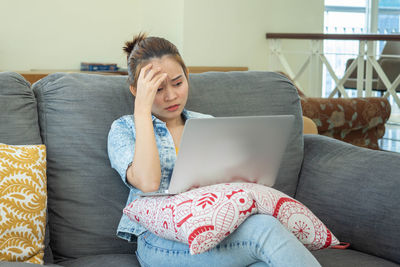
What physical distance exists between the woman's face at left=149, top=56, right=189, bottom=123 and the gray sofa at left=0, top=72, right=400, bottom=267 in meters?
0.15

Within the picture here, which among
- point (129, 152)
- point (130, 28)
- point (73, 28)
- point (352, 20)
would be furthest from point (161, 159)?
point (352, 20)

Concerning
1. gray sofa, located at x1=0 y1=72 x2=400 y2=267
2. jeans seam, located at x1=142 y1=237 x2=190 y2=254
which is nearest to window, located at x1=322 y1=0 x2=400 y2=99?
gray sofa, located at x1=0 y1=72 x2=400 y2=267

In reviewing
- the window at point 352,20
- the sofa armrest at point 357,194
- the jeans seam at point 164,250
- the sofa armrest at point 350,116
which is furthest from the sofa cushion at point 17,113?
the window at point 352,20

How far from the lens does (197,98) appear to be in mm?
1845

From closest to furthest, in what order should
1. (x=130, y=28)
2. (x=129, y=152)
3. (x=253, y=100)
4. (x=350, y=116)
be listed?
(x=129, y=152) → (x=253, y=100) → (x=350, y=116) → (x=130, y=28)

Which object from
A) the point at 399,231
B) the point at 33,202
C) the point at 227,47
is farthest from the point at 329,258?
the point at 227,47

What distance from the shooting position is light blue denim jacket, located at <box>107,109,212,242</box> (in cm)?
154

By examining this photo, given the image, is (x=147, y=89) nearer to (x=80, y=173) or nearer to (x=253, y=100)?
(x=80, y=173)

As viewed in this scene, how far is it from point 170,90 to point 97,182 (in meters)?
0.35

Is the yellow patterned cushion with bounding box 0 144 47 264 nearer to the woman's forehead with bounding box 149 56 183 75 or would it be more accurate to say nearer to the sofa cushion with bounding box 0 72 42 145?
the sofa cushion with bounding box 0 72 42 145

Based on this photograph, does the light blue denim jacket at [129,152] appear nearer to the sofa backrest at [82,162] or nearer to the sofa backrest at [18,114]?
the sofa backrest at [82,162]

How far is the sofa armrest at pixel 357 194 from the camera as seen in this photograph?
5.18ft

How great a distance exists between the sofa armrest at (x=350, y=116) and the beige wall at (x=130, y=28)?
193 centimetres

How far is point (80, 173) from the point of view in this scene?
1641 millimetres
